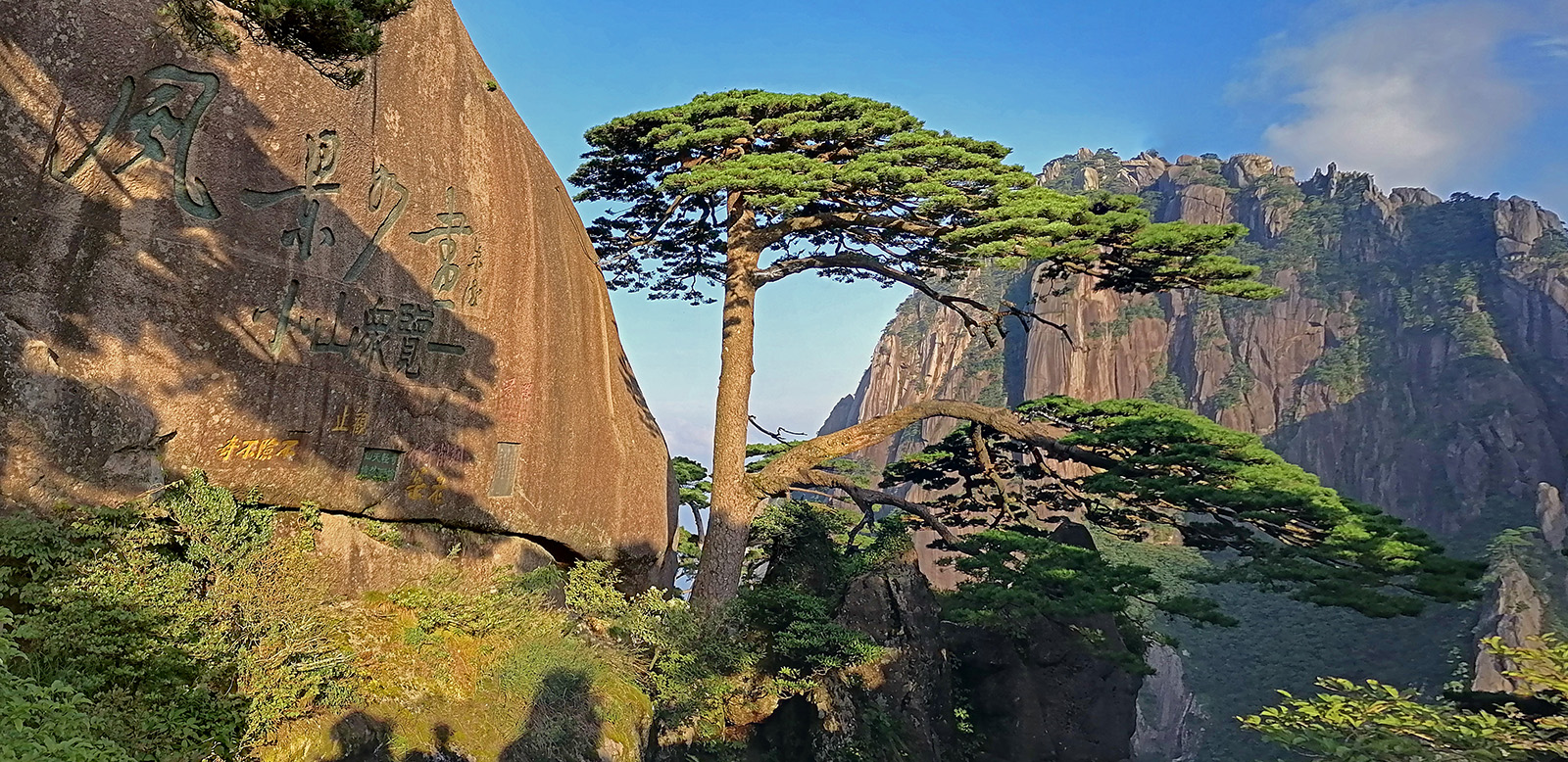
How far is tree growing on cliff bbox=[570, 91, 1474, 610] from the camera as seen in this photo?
27.3 feet

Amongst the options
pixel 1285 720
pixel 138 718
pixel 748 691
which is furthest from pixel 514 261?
pixel 1285 720

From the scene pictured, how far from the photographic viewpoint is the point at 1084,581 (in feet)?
32.1

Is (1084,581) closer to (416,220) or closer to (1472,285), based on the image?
(416,220)

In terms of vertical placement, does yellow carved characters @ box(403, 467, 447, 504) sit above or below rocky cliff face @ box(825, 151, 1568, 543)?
below

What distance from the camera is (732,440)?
33.7 feet

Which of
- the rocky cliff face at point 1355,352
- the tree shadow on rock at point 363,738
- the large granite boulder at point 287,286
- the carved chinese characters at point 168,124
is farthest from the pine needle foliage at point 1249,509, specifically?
the rocky cliff face at point 1355,352

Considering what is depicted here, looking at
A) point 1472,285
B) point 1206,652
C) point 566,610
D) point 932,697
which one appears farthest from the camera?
point 1472,285


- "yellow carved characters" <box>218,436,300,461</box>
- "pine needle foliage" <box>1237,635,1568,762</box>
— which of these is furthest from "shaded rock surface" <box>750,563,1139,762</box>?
"yellow carved characters" <box>218,436,300,461</box>

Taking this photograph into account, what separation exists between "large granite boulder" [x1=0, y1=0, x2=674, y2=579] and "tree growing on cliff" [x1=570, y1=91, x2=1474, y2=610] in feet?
7.00

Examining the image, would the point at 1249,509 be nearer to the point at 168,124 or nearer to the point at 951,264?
the point at 951,264

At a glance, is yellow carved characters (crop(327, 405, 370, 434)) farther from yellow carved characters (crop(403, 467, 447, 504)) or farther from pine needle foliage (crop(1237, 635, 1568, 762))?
pine needle foliage (crop(1237, 635, 1568, 762))

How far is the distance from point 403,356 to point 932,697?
8451mm

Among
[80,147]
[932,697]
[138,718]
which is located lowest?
[932,697]

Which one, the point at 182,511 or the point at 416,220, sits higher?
the point at 416,220
